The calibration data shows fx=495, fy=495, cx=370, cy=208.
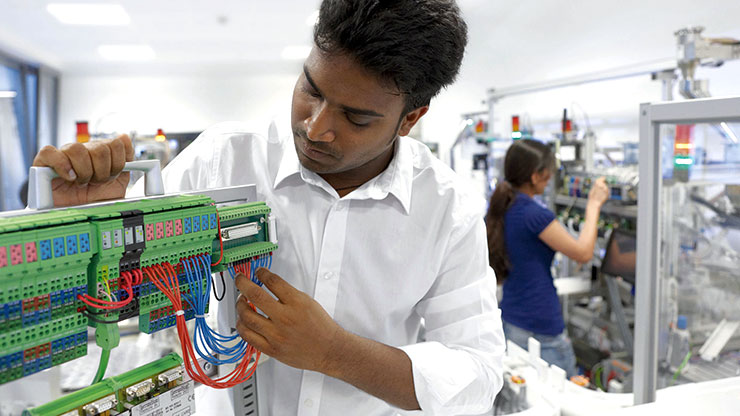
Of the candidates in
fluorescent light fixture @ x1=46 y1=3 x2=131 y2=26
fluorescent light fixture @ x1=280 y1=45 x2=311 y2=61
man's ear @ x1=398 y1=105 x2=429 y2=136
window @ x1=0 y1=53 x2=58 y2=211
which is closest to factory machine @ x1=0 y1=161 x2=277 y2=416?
man's ear @ x1=398 y1=105 x2=429 y2=136

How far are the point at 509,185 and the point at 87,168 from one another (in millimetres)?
2214

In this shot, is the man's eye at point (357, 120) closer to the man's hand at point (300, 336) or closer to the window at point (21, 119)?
the man's hand at point (300, 336)

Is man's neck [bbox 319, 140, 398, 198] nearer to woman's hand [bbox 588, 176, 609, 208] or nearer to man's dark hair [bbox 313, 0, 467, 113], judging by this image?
man's dark hair [bbox 313, 0, 467, 113]

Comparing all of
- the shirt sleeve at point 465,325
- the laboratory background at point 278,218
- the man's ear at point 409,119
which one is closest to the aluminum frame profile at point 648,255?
the laboratory background at point 278,218

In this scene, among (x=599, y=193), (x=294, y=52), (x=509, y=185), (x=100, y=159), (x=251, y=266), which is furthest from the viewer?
(x=294, y=52)

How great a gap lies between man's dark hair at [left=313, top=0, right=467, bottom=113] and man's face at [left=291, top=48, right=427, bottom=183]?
0.02 meters

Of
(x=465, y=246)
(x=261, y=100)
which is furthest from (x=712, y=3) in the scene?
(x=261, y=100)

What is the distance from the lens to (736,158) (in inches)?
60.8

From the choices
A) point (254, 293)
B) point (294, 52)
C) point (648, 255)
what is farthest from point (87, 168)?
point (294, 52)

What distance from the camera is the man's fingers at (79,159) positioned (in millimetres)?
617

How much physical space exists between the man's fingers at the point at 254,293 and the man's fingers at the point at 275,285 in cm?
2

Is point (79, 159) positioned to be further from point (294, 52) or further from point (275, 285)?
point (294, 52)

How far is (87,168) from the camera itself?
629mm

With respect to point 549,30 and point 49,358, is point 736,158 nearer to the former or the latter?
point 49,358
